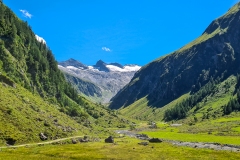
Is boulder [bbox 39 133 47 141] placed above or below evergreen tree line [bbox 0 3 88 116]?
below

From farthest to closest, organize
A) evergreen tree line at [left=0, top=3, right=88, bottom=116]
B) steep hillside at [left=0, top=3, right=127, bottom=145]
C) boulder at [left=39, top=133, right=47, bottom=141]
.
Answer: evergreen tree line at [left=0, top=3, right=88, bottom=116] < boulder at [left=39, top=133, right=47, bottom=141] < steep hillside at [left=0, top=3, right=127, bottom=145]

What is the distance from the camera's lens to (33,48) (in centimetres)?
19425

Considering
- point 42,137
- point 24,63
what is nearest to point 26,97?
point 42,137

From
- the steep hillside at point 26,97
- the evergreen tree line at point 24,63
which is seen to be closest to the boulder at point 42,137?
the steep hillside at point 26,97

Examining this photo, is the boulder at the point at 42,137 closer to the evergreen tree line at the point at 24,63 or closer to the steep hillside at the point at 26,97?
the steep hillside at the point at 26,97

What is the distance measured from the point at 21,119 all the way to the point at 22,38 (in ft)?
361

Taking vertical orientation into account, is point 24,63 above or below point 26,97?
above

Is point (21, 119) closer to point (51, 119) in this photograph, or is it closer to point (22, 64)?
point (51, 119)

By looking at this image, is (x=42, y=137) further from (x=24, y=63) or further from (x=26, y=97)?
(x=24, y=63)

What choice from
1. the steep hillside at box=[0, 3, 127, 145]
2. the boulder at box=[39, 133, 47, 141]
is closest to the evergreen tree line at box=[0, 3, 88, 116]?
the steep hillside at box=[0, 3, 127, 145]

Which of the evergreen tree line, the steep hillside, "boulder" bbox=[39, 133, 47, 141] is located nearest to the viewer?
the steep hillside

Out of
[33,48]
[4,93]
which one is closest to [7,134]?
[4,93]

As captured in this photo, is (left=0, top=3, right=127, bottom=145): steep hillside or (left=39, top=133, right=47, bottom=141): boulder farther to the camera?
(left=39, top=133, right=47, bottom=141): boulder

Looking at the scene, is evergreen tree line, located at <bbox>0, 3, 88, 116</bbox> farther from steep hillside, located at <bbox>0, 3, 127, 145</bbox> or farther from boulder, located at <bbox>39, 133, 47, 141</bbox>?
boulder, located at <bbox>39, 133, 47, 141</bbox>
